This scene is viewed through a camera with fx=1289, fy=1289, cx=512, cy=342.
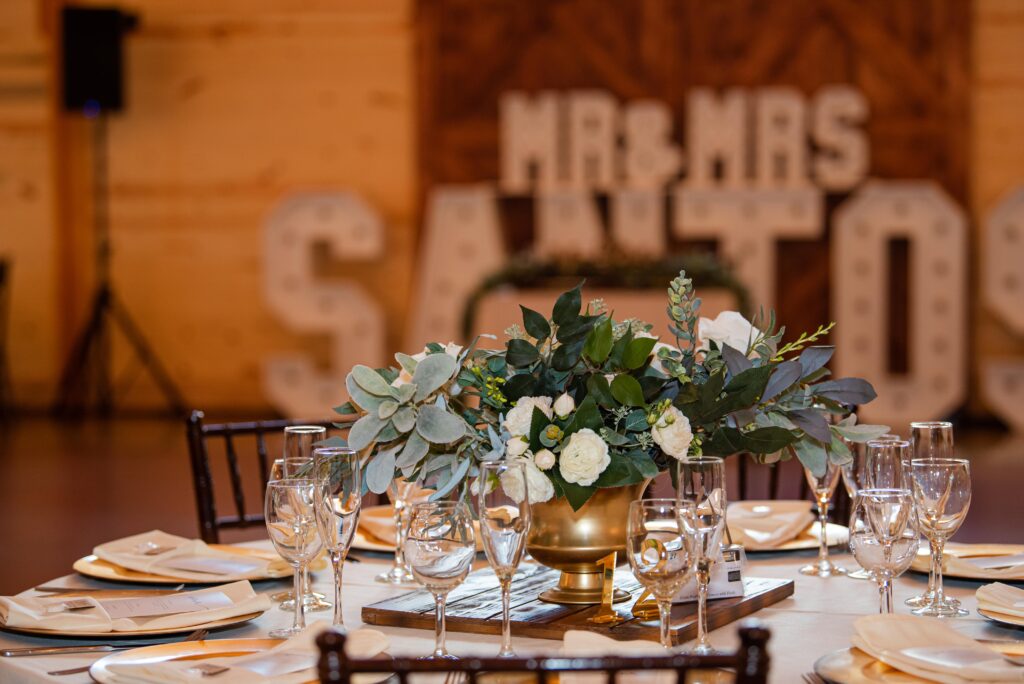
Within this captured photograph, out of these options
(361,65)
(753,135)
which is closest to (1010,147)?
(753,135)

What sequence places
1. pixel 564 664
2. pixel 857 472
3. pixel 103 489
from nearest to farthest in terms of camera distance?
pixel 564 664 → pixel 857 472 → pixel 103 489

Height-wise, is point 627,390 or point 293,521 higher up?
point 627,390

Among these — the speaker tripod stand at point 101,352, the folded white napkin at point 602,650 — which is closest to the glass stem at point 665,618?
the folded white napkin at point 602,650

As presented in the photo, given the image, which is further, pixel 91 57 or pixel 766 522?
pixel 91 57

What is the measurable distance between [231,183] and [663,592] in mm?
7732

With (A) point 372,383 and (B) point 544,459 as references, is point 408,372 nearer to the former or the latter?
(A) point 372,383

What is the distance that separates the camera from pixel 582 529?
1835 mm

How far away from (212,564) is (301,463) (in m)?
0.32

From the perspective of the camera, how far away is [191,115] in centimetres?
889

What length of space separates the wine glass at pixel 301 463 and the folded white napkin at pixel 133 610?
9 cm

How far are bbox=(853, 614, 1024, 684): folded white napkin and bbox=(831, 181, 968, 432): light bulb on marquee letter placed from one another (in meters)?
6.23

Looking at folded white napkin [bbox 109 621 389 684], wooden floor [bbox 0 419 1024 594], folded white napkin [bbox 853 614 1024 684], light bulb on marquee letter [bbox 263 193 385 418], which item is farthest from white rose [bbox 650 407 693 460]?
light bulb on marquee letter [bbox 263 193 385 418]

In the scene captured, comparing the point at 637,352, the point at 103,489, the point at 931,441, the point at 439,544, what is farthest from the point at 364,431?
the point at 103,489

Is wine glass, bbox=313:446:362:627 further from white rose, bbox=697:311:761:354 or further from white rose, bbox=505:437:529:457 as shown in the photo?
white rose, bbox=697:311:761:354
